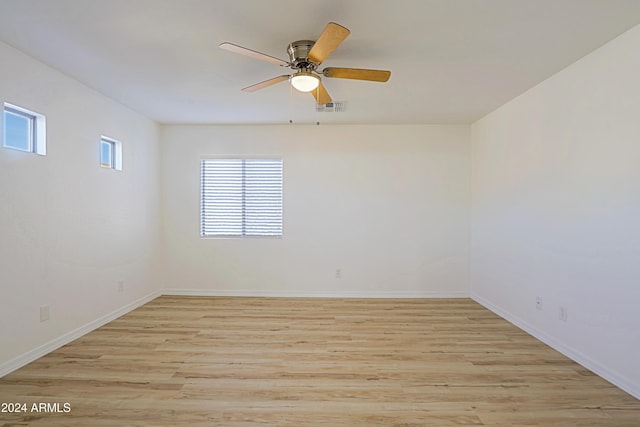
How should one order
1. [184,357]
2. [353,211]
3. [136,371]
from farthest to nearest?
1. [353,211]
2. [184,357]
3. [136,371]

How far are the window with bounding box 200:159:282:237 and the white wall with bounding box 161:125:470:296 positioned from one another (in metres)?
0.22

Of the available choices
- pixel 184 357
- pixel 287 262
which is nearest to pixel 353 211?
pixel 287 262

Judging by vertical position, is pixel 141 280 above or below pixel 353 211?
below

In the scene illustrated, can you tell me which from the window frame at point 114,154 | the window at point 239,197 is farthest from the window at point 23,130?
the window at point 239,197

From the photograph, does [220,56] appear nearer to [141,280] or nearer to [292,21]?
[292,21]

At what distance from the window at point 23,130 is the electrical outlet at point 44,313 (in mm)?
1341

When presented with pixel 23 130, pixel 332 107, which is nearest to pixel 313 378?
pixel 332 107

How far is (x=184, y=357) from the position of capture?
8.78 ft

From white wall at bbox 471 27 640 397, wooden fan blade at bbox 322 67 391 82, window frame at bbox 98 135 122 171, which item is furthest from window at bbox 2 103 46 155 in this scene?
white wall at bbox 471 27 640 397

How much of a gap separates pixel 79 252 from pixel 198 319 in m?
1.39

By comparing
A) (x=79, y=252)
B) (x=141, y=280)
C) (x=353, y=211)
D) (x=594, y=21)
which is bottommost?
(x=141, y=280)

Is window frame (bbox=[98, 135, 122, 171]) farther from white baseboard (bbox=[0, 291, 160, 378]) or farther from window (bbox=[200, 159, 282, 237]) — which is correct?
white baseboard (bbox=[0, 291, 160, 378])

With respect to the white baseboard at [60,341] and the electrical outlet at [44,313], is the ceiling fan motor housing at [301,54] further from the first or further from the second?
the white baseboard at [60,341]

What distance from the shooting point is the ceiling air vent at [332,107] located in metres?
3.65
